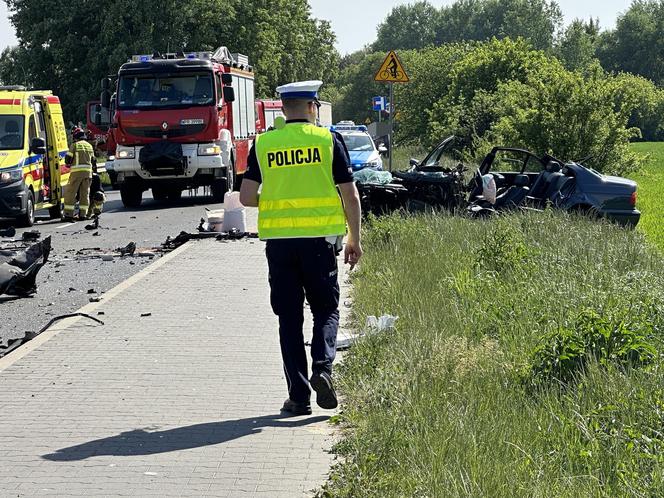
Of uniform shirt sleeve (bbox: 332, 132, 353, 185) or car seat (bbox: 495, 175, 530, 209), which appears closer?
uniform shirt sleeve (bbox: 332, 132, 353, 185)

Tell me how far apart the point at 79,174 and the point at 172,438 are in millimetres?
16079

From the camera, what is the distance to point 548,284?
30.4 feet

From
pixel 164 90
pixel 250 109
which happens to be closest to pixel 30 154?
pixel 164 90

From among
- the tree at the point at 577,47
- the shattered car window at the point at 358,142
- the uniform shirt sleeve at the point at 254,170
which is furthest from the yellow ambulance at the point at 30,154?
the tree at the point at 577,47

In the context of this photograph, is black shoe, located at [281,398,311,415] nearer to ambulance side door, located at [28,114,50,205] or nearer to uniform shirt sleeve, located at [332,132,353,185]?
uniform shirt sleeve, located at [332,132,353,185]

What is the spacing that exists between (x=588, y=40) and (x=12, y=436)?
133835mm

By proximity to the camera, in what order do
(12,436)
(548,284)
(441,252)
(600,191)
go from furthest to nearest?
(600,191) → (441,252) → (548,284) → (12,436)

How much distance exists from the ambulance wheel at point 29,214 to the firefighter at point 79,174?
2.96 ft

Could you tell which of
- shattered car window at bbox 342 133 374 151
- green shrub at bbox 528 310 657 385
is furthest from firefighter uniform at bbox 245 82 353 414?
shattered car window at bbox 342 133 374 151

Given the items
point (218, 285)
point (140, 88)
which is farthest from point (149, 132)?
point (218, 285)

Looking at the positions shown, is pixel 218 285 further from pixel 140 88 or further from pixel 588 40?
pixel 588 40

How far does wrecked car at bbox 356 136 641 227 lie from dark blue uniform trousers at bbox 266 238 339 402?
8454 mm

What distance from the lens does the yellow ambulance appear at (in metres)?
20.3

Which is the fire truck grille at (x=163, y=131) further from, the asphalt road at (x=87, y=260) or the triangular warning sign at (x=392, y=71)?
the triangular warning sign at (x=392, y=71)
